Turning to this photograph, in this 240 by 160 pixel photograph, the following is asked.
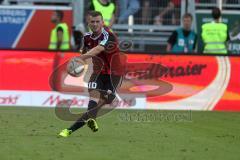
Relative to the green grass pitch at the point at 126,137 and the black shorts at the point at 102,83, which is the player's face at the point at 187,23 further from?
the black shorts at the point at 102,83

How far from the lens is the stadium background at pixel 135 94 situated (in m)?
11.0

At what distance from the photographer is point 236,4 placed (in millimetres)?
21812

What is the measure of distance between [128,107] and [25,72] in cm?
254

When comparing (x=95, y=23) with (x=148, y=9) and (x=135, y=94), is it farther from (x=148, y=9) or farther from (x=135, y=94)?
(x=148, y=9)

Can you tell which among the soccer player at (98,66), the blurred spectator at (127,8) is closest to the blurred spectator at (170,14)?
the blurred spectator at (127,8)

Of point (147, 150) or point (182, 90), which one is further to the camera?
point (182, 90)

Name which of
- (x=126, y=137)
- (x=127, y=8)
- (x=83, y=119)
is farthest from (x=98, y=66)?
(x=127, y=8)

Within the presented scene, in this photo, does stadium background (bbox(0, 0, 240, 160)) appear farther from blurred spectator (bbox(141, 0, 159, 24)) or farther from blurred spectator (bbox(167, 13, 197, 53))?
blurred spectator (bbox(167, 13, 197, 53))

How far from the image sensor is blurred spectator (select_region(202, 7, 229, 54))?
18.6m

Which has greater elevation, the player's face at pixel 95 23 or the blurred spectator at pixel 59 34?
the player's face at pixel 95 23

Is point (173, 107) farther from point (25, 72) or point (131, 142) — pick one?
point (131, 142)

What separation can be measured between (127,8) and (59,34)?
92.6 inches

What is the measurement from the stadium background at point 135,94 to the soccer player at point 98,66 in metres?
0.31

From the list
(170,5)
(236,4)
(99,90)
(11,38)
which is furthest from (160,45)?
(99,90)
